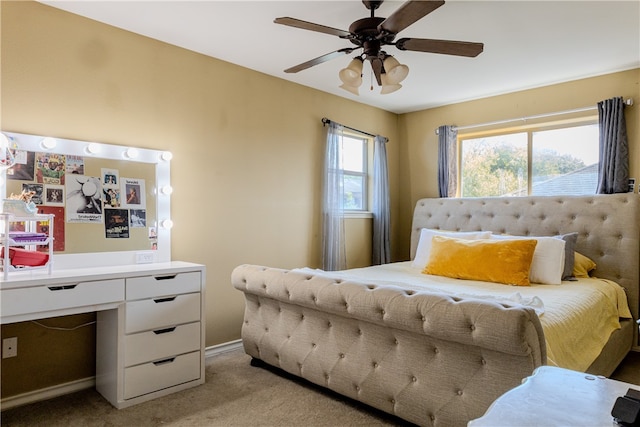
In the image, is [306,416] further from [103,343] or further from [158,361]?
[103,343]

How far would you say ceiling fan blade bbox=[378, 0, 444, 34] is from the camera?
1.81m

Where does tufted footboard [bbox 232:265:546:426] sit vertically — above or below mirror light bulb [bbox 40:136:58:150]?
below

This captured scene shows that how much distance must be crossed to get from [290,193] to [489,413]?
10.7ft

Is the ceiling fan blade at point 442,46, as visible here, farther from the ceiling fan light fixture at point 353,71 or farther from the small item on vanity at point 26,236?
the small item on vanity at point 26,236

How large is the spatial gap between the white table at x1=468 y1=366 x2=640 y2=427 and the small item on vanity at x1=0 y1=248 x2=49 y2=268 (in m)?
2.42

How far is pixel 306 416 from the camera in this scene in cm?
222

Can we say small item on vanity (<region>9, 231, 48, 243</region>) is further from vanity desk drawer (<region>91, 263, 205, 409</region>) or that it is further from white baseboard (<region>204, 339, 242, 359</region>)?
white baseboard (<region>204, 339, 242, 359</region>)

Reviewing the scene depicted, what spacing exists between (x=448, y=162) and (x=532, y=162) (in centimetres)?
81

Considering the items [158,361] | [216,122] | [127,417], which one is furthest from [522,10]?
[127,417]

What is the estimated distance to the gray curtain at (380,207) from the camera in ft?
15.2

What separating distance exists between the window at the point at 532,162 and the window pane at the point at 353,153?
3.69 ft

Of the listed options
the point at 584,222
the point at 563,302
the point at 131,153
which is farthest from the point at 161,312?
the point at 584,222

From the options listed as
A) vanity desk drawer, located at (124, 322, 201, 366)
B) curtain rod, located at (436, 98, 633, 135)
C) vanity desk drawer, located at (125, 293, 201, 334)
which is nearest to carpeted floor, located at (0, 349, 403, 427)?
vanity desk drawer, located at (124, 322, 201, 366)

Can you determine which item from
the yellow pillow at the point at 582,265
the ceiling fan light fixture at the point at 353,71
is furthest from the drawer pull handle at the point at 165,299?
the yellow pillow at the point at 582,265
